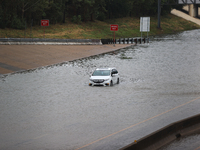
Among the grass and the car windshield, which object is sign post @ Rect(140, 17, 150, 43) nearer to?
the grass

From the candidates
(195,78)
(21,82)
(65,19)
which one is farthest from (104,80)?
(65,19)

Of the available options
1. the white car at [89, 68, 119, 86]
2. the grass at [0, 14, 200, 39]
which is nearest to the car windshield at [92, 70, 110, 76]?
the white car at [89, 68, 119, 86]

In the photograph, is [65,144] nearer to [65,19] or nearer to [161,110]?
[161,110]

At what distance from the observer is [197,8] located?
14075cm

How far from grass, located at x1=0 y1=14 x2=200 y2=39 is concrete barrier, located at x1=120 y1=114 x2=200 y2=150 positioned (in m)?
56.8

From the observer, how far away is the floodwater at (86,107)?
13102 millimetres

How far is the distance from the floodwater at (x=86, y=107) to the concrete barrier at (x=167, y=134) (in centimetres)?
121

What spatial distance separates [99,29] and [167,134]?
9203 cm

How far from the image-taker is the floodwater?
43.0 ft

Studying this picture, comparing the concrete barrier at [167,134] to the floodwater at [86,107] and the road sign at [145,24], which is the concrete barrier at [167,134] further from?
the road sign at [145,24]

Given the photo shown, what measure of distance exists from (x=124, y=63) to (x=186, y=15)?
104502mm

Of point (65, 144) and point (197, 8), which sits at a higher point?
point (197, 8)

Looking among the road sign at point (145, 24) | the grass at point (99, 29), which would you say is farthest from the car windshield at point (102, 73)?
the road sign at point (145, 24)

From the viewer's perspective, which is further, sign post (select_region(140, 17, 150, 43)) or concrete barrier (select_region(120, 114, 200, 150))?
sign post (select_region(140, 17, 150, 43))
